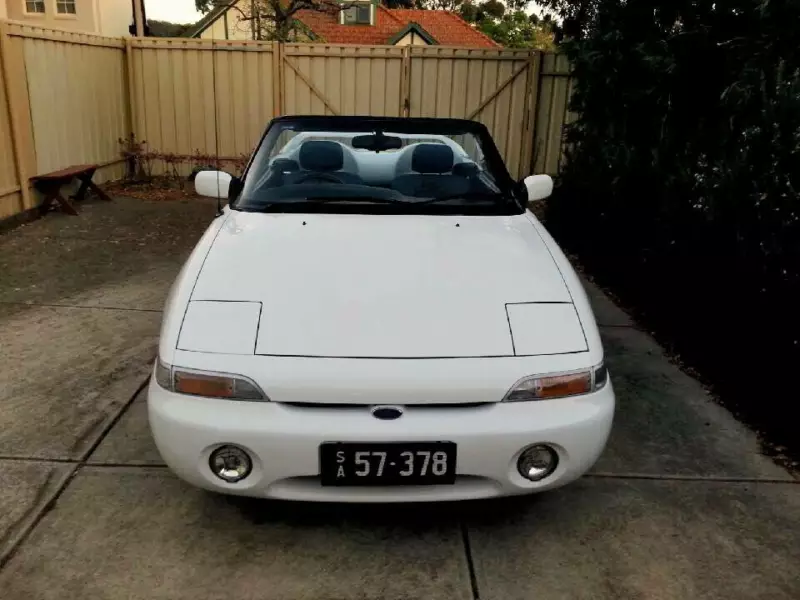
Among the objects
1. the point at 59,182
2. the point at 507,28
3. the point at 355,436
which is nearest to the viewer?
the point at 355,436

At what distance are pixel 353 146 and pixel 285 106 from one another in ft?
23.1

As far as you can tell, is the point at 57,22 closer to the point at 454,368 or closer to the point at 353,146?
the point at 353,146

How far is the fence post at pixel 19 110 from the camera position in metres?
7.51

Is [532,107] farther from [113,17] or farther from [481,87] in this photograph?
[113,17]

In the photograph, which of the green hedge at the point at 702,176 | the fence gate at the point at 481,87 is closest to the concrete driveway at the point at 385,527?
the green hedge at the point at 702,176

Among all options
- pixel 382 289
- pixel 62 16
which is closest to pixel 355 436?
pixel 382 289

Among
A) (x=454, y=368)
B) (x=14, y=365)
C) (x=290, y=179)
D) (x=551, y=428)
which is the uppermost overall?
(x=290, y=179)

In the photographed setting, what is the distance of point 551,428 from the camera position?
92.0 inches

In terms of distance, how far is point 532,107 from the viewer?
10.6 m

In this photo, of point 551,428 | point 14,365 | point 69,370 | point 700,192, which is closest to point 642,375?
point 700,192

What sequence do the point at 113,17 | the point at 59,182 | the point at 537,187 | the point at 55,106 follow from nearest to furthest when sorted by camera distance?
the point at 537,187
the point at 59,182
the point at 55,106
the point at 113,17

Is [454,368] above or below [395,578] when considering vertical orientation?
above

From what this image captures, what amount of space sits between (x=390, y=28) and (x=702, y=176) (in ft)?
114

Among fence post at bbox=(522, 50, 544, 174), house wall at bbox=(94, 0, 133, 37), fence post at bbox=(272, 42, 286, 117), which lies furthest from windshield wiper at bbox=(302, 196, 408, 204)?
house wall at bbox=(94, 0, 133, 37)
